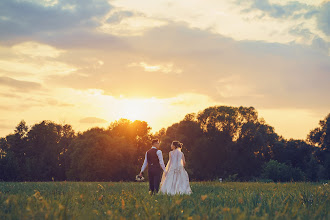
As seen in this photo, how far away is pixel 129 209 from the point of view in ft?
22.5

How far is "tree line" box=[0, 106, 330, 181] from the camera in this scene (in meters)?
63.3

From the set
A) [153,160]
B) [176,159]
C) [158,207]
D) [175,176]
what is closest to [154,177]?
[153,160]

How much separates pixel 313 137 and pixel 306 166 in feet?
20.5

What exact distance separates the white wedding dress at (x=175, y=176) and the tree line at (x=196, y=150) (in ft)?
141

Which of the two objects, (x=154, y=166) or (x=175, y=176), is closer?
(x=154, y=166)

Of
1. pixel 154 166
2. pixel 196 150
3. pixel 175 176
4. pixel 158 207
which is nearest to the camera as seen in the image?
pixel 158 207

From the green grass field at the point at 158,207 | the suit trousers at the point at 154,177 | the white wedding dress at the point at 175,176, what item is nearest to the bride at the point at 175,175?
the white wedding dress at the point at 175,176

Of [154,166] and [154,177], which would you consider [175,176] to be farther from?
[154,166]

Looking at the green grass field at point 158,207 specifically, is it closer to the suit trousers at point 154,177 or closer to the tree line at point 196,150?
the suit trousers at point 154,177

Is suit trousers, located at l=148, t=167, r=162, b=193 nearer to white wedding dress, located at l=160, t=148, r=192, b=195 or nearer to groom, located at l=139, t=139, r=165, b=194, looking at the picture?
groom, located at l=139, t=139, r=165, b=194

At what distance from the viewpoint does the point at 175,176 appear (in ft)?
58.6

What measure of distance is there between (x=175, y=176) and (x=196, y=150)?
48.3 meters

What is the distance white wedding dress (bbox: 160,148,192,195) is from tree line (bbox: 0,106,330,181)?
4299 centimetres

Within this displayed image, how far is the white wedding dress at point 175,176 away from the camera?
17719 mm
